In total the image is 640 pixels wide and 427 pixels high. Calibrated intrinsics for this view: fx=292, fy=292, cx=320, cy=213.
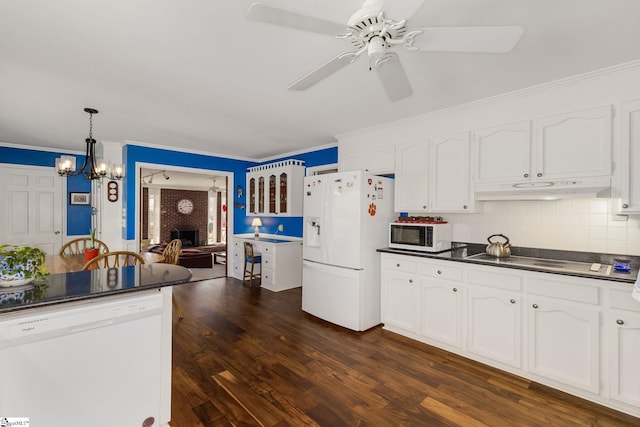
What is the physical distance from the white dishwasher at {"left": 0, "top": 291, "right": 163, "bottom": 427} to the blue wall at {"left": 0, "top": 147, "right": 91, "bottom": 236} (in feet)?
16.9

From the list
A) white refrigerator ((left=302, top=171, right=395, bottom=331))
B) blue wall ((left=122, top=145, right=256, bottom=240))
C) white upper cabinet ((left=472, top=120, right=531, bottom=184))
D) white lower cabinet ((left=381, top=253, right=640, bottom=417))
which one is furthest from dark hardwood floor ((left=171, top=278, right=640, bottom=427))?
blue wall ((left=122, top=145, right=256, bottom=240))

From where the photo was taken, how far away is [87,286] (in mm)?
1503

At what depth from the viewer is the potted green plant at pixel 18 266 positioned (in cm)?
143

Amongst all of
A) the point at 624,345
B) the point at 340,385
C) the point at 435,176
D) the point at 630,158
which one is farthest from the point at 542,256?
the point at 340,385

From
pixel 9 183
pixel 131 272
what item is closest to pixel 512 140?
pixel 131 272

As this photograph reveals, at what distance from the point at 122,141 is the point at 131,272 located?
371 cm

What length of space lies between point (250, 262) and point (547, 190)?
4.40 m

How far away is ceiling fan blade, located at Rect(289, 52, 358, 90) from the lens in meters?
1.52

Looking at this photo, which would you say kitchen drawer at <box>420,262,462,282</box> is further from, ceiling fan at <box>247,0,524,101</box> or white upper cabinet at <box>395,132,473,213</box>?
ceiling fan at <box>247,0,524,101</box>

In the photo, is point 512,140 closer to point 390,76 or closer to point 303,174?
point 390,76

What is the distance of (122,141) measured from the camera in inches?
182

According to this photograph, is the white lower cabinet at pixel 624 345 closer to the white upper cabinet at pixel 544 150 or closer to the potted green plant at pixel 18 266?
the white upper cabinet at pixel 544 150

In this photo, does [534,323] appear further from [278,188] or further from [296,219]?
[278,188]

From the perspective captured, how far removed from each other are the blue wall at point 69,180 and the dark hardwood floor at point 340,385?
376 cm
